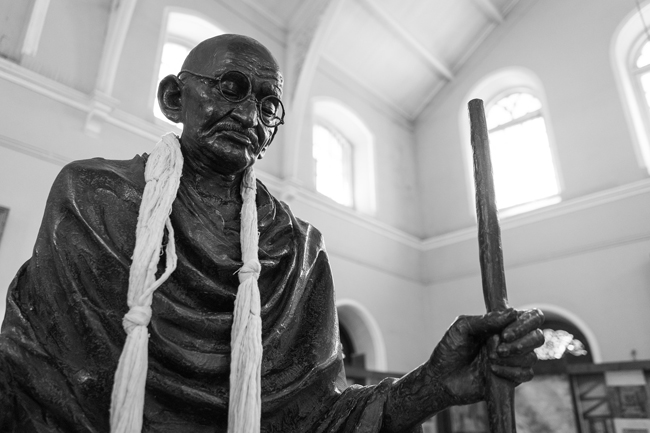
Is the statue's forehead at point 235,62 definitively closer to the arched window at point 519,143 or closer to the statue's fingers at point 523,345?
the statue's fingers at point 523,345

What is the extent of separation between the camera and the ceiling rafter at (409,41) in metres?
9.17

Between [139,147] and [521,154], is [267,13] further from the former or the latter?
[521,154]

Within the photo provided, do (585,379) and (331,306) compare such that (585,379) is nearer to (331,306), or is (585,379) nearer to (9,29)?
(331,306)

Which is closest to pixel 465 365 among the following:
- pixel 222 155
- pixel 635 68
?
pixel 222 155

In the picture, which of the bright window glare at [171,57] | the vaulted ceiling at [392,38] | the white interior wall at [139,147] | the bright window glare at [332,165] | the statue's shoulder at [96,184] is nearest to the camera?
the statue's shoulder at [96,184]

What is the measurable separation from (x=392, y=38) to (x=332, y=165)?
2.77 m

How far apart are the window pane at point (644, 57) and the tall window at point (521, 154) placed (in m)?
1.72

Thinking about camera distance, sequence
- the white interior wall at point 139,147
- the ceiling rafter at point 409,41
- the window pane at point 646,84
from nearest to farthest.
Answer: the white interior wall at point 139,147
the window pane at point 646,84
the ceiling rafter at point 409,41

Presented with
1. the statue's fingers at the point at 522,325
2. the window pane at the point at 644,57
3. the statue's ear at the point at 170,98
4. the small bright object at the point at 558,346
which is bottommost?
the statue's fingers at the point at 522,325

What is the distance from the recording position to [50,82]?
562 centimetres

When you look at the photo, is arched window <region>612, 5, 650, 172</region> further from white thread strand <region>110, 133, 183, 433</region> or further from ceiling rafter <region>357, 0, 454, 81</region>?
white thread strand <region>110, 133, 183, 433</region>

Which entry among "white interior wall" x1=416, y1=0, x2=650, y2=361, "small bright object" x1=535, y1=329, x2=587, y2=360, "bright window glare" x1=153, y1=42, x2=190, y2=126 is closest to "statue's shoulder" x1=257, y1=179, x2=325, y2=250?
"small bright object" x1=535, y1=329, x2=587, y2=360

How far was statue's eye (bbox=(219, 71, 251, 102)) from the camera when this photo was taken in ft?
4.94

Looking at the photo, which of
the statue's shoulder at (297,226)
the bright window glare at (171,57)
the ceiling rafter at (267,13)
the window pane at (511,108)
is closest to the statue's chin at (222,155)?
the statue's shoulder at (297,226)
